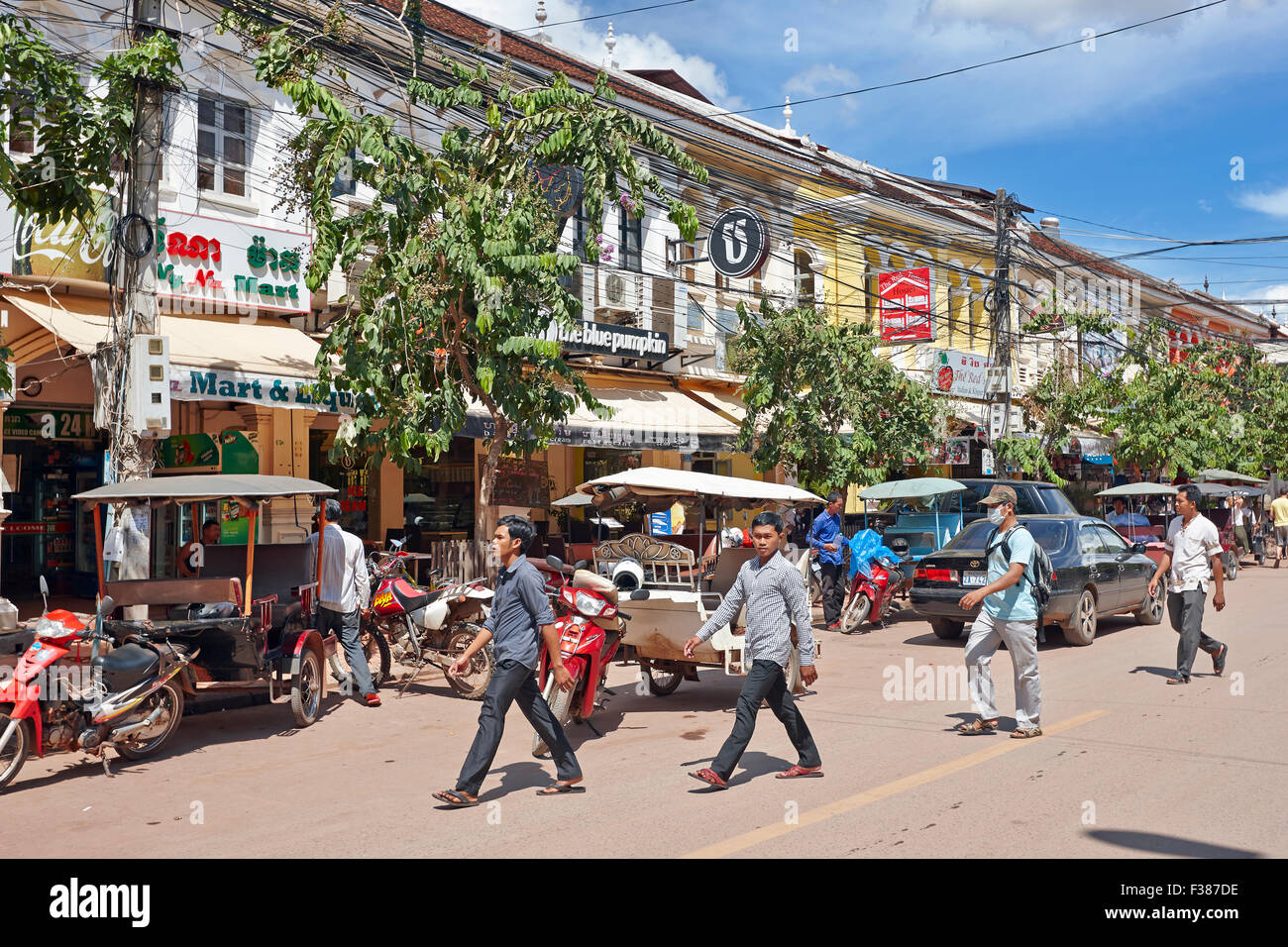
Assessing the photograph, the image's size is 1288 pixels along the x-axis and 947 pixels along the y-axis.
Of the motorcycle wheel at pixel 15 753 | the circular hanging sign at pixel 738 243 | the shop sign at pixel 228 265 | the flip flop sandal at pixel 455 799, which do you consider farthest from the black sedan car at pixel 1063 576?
the motorcycle wheel at pixel 15 753

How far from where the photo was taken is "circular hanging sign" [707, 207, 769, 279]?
20625 mm

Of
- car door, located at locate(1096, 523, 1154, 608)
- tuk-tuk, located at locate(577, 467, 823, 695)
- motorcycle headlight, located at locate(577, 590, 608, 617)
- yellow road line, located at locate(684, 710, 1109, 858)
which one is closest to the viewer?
yellow road line, located at locate(684, 710, 1109, 858)

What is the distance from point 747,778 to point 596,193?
22.6 feet

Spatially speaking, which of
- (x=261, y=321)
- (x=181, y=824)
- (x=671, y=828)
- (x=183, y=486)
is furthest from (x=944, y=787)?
(x=261, y=321)

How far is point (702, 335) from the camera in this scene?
2341 cm

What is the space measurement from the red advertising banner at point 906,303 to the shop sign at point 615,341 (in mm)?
7226

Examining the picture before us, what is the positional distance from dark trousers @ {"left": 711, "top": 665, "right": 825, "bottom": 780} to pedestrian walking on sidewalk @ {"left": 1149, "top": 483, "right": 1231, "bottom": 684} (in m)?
5.10

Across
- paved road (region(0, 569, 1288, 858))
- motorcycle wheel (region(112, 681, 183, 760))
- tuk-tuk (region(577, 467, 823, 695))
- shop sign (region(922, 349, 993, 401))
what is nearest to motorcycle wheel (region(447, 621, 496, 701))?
paved road (region(0, 569, 1288, 858))

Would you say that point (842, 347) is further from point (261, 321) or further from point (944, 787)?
point (944, 787)

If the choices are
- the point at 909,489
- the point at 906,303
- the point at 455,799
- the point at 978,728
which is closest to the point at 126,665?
the point at 455,799

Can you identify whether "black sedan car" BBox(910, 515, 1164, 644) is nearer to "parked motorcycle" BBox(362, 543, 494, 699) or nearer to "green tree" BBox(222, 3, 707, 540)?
"green tree" BBox(222, 3, 707, 540)

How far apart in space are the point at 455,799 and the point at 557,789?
68 centimetres

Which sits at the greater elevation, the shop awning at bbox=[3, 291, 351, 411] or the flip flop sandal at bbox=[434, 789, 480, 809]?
the shop awning at bbox=[3, 291, 351, 411]

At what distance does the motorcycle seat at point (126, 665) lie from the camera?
7.42 m
